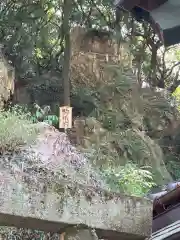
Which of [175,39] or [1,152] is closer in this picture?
[1,152]

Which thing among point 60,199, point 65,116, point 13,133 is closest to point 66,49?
point 65,116

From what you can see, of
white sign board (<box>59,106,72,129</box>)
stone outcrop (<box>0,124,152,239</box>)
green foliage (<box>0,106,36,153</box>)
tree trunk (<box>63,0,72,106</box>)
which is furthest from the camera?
tree trunk (<box>63,0,72,106</box>)

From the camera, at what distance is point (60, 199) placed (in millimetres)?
2803

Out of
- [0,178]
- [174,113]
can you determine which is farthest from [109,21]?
[0,178]

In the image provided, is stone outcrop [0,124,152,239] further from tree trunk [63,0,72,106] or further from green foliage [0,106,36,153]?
tree trunk [63,0,72,106]

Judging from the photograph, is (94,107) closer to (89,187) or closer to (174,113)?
(174,113)

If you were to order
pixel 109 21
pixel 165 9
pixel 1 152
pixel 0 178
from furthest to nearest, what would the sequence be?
1. pixel 109 21
2. pixel 165 9
3. pixel 1 152
4. pixel 0 178

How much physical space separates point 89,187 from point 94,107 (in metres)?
10.3

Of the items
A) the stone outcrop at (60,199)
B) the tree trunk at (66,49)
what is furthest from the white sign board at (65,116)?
the stone outcrop at (60,199)

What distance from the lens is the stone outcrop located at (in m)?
2.69

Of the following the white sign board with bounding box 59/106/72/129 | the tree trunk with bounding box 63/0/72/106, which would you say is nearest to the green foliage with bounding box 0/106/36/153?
the white sign board with bounding box 59/106/72/129

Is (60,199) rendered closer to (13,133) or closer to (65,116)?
(13,133)

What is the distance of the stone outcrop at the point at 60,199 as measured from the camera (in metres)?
2.69

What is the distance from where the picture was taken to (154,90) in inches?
587
